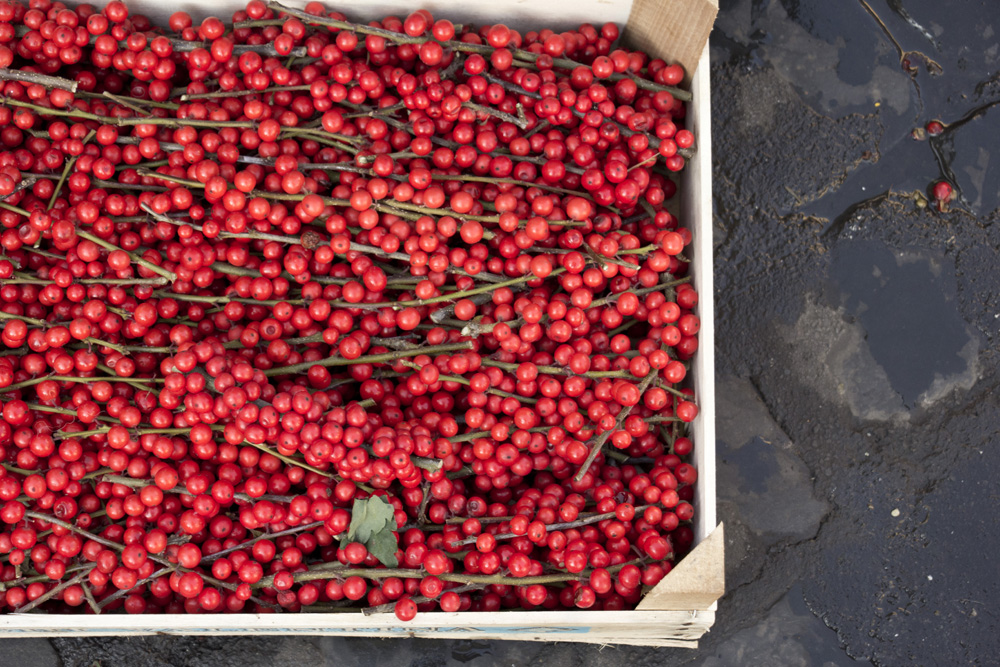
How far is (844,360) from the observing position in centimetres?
309

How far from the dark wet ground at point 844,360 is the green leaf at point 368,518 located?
3.10 feet

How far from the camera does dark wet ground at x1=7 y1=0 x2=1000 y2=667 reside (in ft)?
9.77

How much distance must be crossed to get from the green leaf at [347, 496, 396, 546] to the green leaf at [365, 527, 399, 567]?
0.04 feet

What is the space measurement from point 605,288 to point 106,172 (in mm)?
1503

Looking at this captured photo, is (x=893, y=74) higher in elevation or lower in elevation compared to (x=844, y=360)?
higher

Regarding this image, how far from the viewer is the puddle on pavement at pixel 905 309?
310cm

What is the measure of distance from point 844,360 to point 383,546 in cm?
193

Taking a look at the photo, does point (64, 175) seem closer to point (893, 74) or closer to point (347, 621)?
point (347, 621)

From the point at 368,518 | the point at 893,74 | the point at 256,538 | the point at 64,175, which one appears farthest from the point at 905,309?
the point at 64,175

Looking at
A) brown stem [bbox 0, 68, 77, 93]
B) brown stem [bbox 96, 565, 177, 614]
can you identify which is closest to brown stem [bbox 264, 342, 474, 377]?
brown stem [bbox 96, 565, 177, 614]

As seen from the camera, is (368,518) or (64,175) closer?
(368,518)

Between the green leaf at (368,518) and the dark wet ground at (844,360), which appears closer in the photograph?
the green leaf at (368,518)

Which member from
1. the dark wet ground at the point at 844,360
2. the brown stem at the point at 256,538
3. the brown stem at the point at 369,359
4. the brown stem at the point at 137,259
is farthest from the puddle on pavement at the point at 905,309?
the brown stem at the point at 137,259

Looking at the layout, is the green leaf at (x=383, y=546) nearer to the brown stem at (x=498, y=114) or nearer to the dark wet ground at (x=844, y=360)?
the dark wet ground at (x=844, y=360)
